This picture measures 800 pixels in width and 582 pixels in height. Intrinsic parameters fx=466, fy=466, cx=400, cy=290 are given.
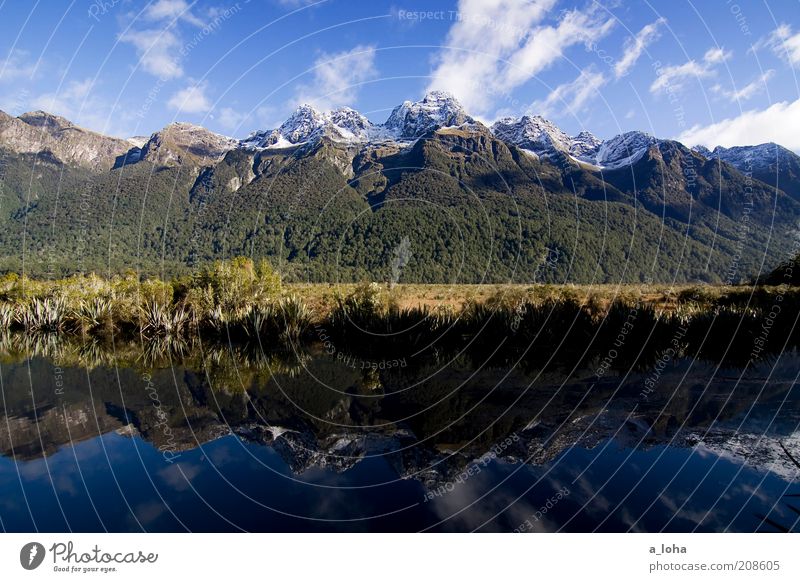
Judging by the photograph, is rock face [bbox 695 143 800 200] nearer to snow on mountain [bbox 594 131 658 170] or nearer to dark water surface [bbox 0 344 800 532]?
snow on mountain [bbox 594 131 658 170]

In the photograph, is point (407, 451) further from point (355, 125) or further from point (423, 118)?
point (423, 118)

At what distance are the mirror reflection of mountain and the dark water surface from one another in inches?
1.6

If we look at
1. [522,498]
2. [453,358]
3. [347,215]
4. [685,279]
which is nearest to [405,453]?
[522,498]

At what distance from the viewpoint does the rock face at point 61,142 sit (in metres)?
166

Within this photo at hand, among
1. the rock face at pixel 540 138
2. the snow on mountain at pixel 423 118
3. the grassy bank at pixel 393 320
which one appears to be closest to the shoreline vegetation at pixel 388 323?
the grassy bank at pixel 393 320

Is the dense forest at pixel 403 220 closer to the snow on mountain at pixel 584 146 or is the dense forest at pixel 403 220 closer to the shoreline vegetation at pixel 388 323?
the snow on mountain at pixel 584 146

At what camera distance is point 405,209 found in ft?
305

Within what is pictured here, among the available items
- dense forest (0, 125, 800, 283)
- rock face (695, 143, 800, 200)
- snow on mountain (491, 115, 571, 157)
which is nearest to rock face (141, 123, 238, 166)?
dense forest (0, 125, 800, 283)

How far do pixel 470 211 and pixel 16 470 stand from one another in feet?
288

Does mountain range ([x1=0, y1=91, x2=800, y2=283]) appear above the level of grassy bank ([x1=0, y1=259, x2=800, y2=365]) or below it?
above

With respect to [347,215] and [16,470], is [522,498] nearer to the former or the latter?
[16,470]

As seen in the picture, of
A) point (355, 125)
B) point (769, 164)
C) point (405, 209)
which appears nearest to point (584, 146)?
point (769, 164)

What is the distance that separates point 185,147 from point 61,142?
7024 centimetres

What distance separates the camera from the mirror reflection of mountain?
18.9 feet
